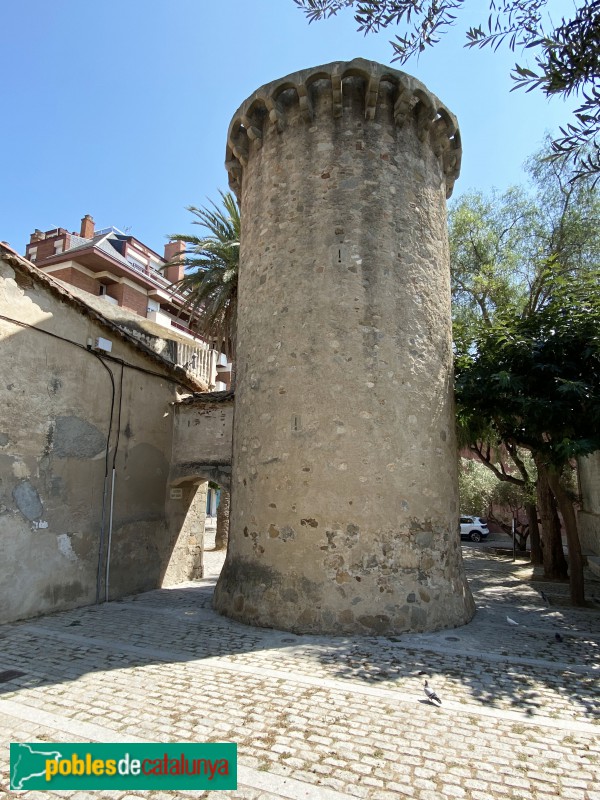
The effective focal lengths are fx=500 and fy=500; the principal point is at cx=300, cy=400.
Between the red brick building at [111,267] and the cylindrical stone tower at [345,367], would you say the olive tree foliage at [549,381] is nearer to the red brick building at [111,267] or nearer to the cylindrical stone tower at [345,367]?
the cylindrical stone tower at [345,367]

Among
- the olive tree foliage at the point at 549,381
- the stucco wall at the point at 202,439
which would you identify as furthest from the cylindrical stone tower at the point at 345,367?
the stucco wall at the point at 202,439

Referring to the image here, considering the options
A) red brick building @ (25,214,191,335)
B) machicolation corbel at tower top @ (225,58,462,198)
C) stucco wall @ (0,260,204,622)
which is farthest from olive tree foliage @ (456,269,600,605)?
red brick building @ (25,214,191,335)

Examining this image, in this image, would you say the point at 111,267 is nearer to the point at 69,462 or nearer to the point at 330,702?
the point at 69,462

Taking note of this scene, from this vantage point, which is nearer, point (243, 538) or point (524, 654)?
point (524, 654)

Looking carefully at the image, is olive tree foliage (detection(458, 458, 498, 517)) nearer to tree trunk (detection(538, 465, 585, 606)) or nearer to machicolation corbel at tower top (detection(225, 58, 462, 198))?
tree trunk (detection(538, 465, 585, 606))

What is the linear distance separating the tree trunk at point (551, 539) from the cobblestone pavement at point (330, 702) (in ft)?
18.4

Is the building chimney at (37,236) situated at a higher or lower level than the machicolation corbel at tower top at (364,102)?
higher

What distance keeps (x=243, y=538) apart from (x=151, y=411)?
13.3 feet

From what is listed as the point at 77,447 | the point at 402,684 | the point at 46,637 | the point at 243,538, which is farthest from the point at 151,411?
the point at 402,684

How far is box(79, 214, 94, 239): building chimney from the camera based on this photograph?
30.9 m

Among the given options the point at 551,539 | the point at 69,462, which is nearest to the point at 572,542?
the point at 551,539

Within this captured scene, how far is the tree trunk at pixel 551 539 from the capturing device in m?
12.8

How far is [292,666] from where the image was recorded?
551cm

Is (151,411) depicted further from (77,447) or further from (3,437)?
(3,437)
